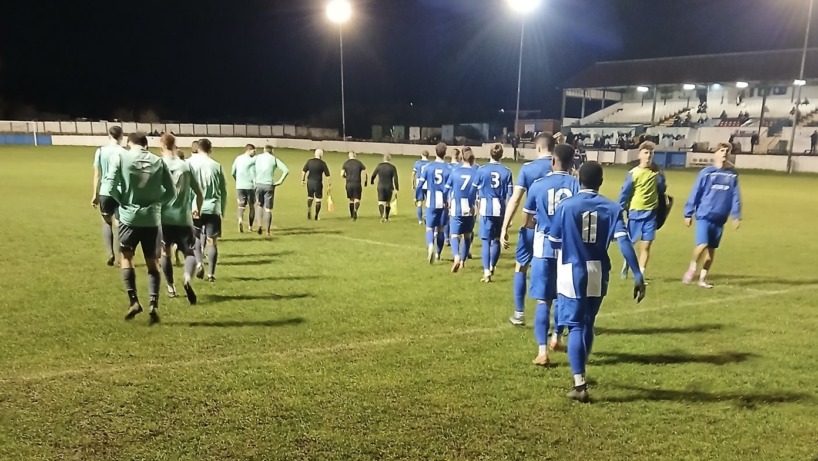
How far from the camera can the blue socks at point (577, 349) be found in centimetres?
516

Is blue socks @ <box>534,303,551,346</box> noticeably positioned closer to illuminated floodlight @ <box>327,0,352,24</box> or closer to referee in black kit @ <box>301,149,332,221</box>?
referee in black kit @ <box>301,149,332,221</box>

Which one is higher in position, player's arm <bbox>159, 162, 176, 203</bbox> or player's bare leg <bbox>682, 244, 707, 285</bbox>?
player's arm <bbox>159, 162, 176, 203</bbox>

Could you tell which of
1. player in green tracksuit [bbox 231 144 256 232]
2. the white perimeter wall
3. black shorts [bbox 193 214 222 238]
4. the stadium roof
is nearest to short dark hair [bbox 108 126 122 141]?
black shorts [bbox 193 214 222 238]

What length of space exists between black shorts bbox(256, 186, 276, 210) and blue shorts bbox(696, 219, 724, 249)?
337 inches

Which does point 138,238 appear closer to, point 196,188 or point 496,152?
point 196,188

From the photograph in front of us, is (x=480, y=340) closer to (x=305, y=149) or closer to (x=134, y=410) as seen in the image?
(x=134, y=410)

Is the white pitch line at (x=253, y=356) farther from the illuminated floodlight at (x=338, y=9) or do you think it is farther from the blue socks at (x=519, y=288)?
the illuminated floodlight at (x=338, y=9)

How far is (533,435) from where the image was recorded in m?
4.66

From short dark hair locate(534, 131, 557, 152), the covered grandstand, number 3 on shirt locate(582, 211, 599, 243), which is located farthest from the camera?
the covered grandstand

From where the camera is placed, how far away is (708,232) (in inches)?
366

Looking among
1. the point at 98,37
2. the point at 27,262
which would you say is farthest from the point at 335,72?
the point at 27,262

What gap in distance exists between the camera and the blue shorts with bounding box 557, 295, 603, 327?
5055mm

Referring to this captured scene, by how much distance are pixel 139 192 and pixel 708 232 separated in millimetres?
7861

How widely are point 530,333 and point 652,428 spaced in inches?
93.2
